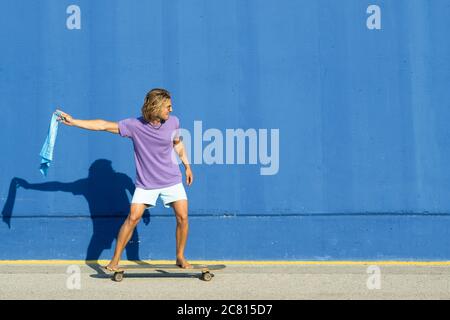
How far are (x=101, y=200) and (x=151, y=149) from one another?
131cm

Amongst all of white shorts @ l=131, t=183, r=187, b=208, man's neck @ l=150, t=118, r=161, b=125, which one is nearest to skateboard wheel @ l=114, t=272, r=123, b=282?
white shorts @ l=131, t=183, r=187, b=208

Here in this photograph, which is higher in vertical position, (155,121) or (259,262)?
(155,121)

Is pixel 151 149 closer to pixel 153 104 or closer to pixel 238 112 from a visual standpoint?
pixel 153 104

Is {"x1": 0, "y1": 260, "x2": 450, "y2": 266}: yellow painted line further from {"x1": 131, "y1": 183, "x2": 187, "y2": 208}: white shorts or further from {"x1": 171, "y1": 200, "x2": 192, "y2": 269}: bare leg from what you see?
{"x1": 131, "y1": 183, "x2": 187, "y2": 208}: white shorts

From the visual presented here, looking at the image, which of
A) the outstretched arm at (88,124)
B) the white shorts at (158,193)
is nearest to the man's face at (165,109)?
the outstretched arm at (88,124)

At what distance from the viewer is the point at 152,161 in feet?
23.0

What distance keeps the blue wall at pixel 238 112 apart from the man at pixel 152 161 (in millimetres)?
947

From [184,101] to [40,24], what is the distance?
1.73 meters

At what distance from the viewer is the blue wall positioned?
7965 mm

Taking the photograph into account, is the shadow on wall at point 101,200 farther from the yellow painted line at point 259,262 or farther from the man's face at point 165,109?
the man's face at point 165,109

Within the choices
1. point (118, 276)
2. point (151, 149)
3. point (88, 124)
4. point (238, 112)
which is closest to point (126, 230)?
point (118, 276)

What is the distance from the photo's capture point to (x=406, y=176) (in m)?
8.00

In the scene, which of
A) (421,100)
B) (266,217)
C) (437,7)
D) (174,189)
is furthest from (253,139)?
(437,7)

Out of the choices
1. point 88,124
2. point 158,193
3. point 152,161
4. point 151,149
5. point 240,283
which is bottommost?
point 240,283
